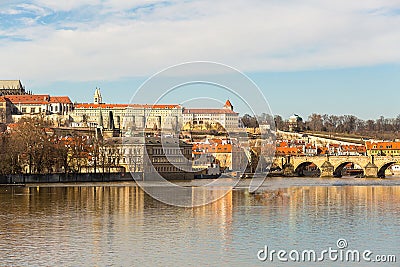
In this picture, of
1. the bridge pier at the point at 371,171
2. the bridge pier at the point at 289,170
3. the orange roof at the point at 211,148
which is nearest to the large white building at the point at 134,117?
the orange roof at the point at 211,148

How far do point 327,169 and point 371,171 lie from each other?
3652 millimetres

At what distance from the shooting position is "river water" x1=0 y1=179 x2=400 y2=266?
46.9ft

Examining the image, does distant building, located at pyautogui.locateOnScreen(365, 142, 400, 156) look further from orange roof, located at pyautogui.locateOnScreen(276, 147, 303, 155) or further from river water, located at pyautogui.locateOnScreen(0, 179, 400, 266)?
river water, located at pyautogui.locateOnScreen(0, 179, 400, 266)

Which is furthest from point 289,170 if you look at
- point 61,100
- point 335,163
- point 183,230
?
point 61,100

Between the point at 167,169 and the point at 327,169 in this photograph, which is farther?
the point at 327,169

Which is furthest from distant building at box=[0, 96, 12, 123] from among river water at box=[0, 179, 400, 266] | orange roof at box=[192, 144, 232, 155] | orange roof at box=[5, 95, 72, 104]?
river water at box=[0, 179, 400, 266]

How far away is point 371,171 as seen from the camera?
54.4 meters

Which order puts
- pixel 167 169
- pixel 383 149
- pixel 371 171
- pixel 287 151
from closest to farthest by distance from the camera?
1. pixel 167 169
2. pixel 371 171
3. pixel 287 151
4. pixel 383 149

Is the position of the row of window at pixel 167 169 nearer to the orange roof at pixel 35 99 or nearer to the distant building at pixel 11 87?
the orange roof at pixel 35 99

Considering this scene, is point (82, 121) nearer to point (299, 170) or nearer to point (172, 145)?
point (299, 170)

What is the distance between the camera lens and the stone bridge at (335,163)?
54559 millimetres

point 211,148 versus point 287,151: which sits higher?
point 211,148

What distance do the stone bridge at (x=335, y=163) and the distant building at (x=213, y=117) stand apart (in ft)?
41.3

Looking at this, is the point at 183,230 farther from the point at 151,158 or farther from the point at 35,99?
the point at 35,99
